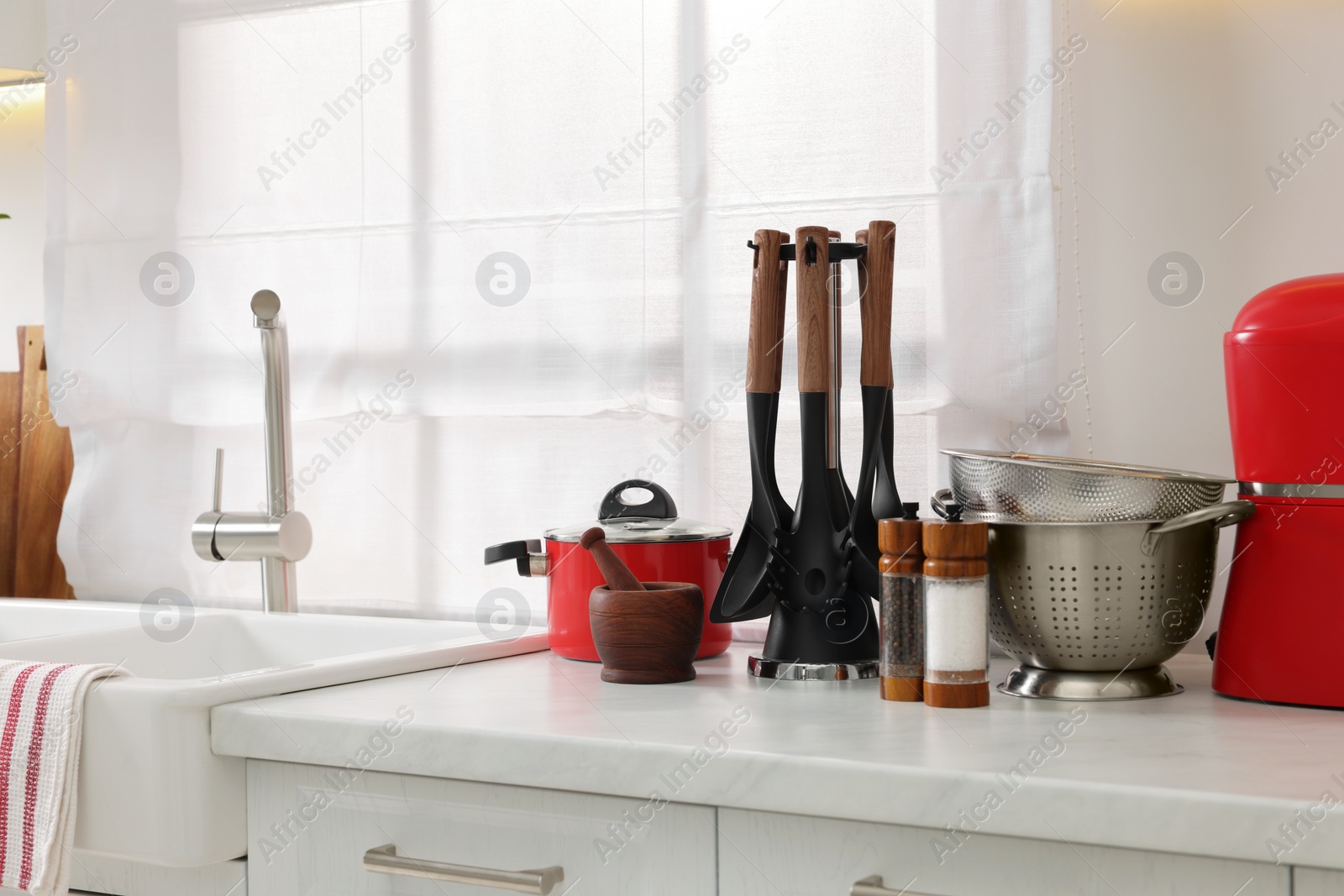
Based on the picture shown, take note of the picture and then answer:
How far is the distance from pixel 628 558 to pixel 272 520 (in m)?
0.54

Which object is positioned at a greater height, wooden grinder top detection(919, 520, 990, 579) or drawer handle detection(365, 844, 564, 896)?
wooden grinder top detection(919, 520, 990, 579)

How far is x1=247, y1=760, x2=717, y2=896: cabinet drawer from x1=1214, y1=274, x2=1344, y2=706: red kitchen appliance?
486mm

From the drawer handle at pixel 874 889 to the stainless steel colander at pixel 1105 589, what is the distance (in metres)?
0.30

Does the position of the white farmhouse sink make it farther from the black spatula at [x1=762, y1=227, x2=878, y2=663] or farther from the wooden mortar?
the black spatula at [x1=762, y1=227, x2=878, y2=663]

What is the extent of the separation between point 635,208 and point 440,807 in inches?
31.7

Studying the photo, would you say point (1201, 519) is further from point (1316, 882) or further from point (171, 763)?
point (171, 763)

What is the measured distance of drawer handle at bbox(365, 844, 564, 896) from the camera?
848 mm

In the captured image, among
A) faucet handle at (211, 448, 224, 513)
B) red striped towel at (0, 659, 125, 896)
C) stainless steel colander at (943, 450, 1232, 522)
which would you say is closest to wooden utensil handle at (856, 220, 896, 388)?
stainless steel colander at (943, 450, 1232, 522)

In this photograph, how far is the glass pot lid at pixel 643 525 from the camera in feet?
3.99

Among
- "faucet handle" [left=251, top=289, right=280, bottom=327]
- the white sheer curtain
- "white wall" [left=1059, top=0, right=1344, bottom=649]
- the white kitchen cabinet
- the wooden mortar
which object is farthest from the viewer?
"faucet handle" [left=251, top=289, right=280, bottom=327]

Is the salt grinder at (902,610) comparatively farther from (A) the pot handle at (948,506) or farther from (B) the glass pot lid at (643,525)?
(B) the glass pot lid at (643,525)

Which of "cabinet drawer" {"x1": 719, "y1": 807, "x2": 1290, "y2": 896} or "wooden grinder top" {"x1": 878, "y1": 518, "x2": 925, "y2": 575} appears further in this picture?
"wooden grinder top" {"x1": 878, "y1": 518, "x2": 925, "y2": 575}

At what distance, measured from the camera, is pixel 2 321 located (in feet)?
6.56

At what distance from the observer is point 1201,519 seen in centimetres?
95
